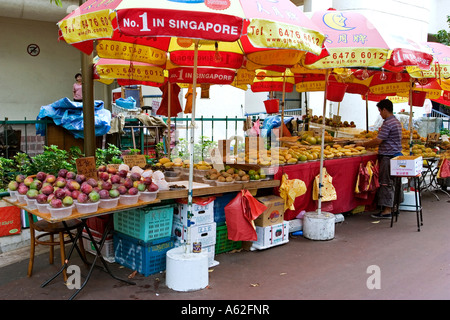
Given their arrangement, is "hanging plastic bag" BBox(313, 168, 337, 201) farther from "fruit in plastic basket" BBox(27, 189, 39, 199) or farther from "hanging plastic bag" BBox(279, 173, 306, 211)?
"fruit in plastic basket" BBox(27, 189, 39, 199)

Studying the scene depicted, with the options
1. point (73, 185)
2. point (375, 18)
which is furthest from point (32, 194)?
point (375, 18)

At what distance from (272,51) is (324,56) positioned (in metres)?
1.12

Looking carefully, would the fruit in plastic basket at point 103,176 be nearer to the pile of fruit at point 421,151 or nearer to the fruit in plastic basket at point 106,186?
the fruit in plastic basket at point 106,186

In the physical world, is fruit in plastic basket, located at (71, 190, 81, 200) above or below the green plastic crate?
above

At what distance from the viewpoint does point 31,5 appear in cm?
1062

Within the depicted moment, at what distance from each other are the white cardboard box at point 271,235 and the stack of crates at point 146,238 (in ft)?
4.51

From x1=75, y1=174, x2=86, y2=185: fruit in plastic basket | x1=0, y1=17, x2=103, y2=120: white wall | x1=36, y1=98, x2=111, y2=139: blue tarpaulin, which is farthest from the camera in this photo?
x1=0, y1=17, x2=103, y2=120: white wall

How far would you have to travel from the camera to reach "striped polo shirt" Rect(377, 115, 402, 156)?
764cm

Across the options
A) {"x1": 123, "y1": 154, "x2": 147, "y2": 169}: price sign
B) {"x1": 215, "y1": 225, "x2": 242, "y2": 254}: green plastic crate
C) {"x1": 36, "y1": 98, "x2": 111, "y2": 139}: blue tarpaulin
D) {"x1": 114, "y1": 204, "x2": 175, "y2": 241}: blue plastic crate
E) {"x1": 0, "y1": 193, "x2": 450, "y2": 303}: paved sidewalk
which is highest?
{"x1": 36, "y1": 98, "x2": 111, "y2": 139}: blue tarpaulin

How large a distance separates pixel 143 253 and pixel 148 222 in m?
0.39

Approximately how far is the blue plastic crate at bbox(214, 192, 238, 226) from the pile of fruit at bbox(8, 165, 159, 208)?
1200 mm

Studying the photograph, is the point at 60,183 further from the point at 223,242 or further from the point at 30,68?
the point at 30,68

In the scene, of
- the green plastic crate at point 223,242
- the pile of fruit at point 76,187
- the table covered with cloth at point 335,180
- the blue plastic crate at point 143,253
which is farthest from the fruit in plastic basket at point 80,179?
the table covered with cloth at point 335,180

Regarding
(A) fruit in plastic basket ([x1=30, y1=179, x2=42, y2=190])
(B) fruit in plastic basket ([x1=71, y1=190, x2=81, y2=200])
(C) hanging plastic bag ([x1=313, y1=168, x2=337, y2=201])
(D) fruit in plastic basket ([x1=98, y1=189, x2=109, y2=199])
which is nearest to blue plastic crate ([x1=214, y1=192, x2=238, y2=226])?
(D) fruit in plastic basket ([x1=98, y1=189, x2=109, y2=199])
